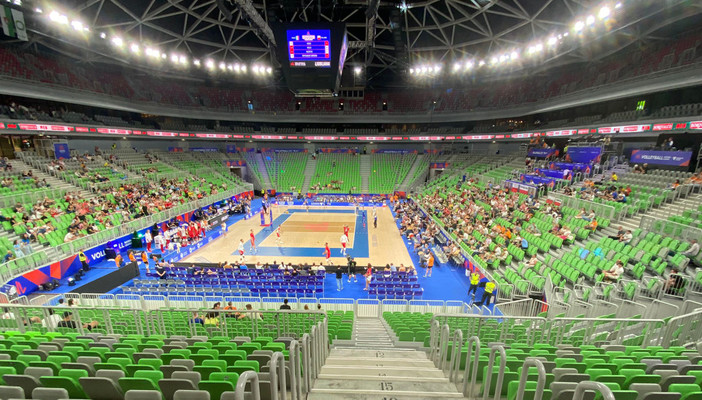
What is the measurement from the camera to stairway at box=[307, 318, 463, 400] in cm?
407

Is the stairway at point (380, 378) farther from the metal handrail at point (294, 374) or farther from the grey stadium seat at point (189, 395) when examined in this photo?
the grey stadium seat at point (189, 395)

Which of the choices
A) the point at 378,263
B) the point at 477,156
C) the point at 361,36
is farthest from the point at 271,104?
the point at 378,263

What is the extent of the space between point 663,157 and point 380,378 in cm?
2562

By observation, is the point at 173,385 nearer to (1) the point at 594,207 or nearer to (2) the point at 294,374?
(2) the point at 294,374

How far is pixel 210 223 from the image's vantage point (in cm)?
2617

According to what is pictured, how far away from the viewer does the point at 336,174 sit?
1758 inches

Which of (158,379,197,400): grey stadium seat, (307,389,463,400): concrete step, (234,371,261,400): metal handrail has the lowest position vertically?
(307,389,463,400): concrete step

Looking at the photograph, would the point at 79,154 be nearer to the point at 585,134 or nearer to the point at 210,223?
the point at 210,223

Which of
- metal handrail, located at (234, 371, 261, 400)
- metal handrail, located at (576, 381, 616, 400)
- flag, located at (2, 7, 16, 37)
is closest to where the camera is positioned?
metal handrail, located at (576, 381, 616, 400)

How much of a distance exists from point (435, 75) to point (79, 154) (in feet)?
131

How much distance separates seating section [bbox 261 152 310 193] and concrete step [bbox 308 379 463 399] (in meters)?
39.3

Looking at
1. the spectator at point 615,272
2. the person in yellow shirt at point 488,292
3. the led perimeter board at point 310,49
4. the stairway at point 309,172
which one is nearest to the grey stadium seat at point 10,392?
the person in yellow shirt at point 488,292

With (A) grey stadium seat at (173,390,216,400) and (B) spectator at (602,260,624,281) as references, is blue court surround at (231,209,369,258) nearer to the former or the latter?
(B) spectator at (602,260,624,281)

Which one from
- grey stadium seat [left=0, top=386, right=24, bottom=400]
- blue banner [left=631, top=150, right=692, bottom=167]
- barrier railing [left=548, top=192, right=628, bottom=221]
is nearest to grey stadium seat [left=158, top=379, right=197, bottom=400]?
grey stadium seat [left=0, top=386, right=24, bottom=400]
